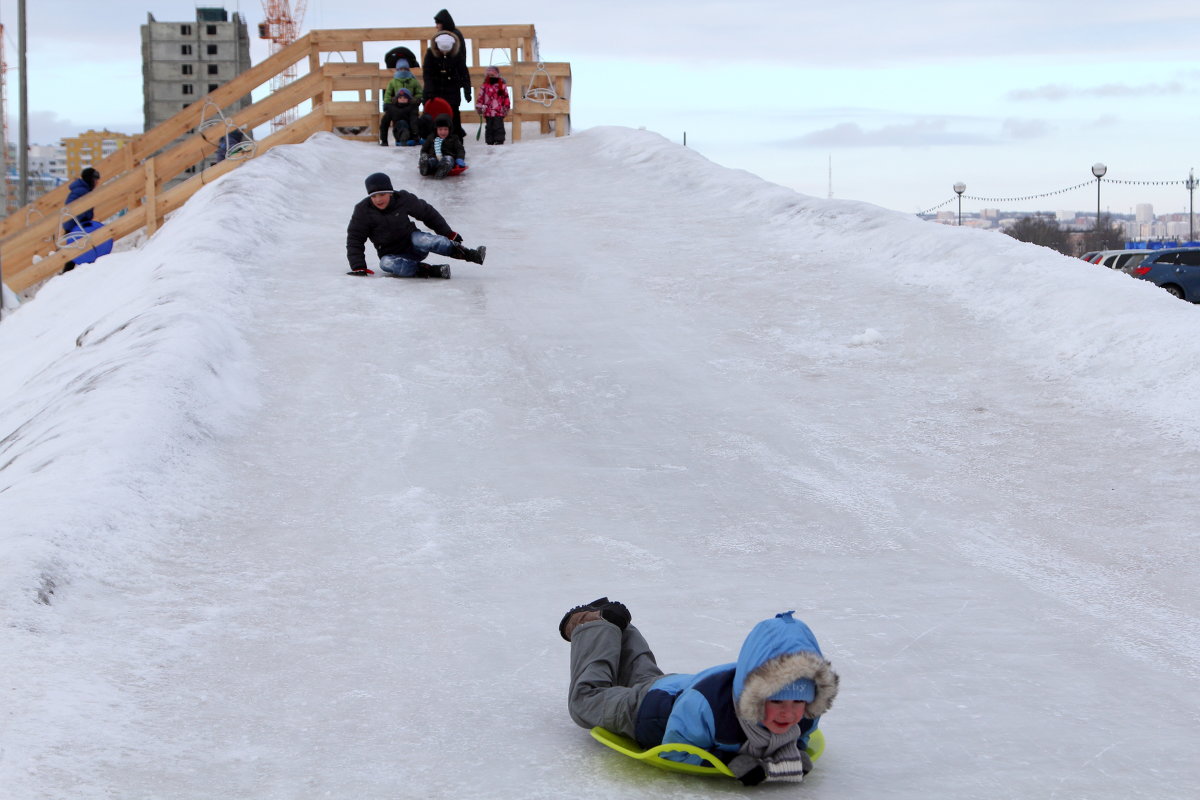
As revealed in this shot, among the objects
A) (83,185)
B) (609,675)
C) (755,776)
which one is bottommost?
(755,776)

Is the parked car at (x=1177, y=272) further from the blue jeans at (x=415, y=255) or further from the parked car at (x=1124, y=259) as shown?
the blue jeans at (x=415, y=255)

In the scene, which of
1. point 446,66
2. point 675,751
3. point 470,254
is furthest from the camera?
point 446,66

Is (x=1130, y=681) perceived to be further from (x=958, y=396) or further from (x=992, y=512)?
(x=958, y=396)

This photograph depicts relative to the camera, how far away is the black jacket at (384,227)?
10.4 meters

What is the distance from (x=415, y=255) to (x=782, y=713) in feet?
26.4

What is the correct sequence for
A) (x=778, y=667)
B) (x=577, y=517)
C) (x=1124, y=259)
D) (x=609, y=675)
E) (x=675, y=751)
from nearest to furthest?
(x=778, y=667) < (x=675, y=751) < (x=609, y=675) < (x=577, y=517) < (x=1124, y=259)

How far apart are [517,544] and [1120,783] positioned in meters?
2.66

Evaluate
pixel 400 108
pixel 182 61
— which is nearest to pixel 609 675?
pixel 400 108

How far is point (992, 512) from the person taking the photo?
5.64 meters

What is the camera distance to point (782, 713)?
315cm

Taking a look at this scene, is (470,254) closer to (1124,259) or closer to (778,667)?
(778,667)

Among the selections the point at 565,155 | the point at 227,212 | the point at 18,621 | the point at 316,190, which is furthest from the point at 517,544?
the point at 565,155

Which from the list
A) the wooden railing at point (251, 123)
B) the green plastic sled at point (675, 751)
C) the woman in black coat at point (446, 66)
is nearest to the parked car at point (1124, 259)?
the wooden railing at point (251, 123)

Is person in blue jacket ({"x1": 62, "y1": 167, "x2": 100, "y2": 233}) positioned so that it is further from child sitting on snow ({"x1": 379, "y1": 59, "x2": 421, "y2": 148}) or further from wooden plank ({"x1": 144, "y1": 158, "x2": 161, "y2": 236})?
child sitting on snow ({"x1": 379, "y1": 59, "x2": 421, "y2": 148})
